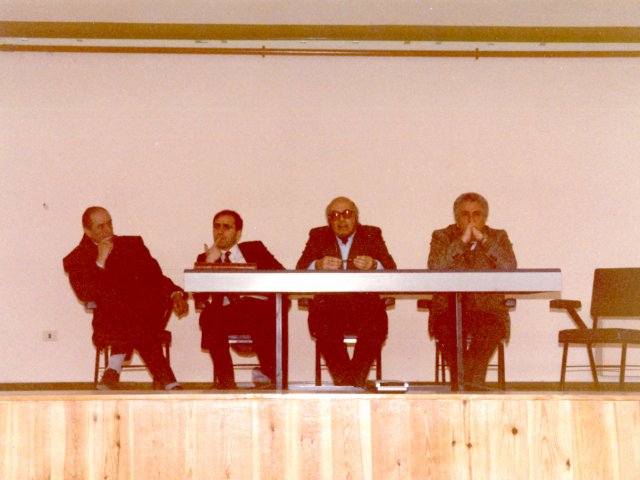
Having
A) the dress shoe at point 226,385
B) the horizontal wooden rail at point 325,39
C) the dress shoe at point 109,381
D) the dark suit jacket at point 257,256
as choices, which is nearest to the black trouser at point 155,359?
the dress shoe at point 109,381

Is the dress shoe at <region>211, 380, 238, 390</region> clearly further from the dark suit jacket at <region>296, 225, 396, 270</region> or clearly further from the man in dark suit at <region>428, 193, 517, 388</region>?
the man in dark suit at <region>428, 193, 517, 388</region>

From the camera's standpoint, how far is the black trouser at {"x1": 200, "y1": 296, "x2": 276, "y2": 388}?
164 inches

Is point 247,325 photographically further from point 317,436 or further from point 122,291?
point 317,436

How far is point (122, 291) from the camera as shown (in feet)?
14.0

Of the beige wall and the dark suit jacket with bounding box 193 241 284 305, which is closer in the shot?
the dark suit jacket with bounding box 193 241 284 305

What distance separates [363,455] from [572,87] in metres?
4.39

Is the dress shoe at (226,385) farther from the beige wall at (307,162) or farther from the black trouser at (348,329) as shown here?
the beige wall at (307,162)

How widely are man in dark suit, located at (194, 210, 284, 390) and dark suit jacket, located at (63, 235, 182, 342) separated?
24 cm

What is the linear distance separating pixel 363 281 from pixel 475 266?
1.35 meters

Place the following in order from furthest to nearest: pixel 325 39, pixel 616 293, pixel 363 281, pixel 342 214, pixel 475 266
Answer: pixel 325 39
pixel 616 293
pixel 342 214
pixel 475 266
pixel 363 281

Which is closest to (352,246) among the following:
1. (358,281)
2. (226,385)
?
(226,385)

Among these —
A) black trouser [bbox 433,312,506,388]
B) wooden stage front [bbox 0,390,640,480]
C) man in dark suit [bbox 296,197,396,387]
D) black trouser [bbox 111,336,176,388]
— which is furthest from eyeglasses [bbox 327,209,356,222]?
wooden stage front [bbox 0,390,640,480]

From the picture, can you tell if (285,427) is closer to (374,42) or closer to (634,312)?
(634,312)

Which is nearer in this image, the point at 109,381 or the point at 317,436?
the point at 317,436
